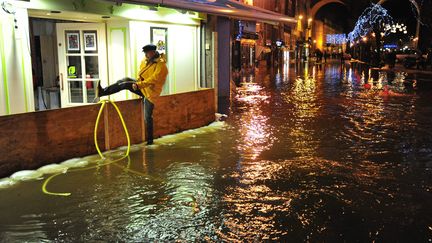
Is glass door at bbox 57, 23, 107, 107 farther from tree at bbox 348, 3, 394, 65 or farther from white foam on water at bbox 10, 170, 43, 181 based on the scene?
tree at bbox 348, 3, 394, 65

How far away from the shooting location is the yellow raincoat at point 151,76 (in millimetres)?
8438

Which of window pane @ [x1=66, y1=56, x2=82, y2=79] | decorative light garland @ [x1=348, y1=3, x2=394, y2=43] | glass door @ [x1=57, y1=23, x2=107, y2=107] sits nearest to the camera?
glass door @ [x1=57, y1=23, x2=107, y2=107]

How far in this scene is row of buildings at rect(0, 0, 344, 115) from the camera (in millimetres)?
8008

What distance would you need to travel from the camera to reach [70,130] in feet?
24.3

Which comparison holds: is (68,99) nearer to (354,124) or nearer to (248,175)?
(248,175)

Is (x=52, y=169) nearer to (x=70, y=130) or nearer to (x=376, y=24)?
(x=70, y=130)

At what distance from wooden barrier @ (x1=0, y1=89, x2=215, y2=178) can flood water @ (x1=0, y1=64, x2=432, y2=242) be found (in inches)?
13.7

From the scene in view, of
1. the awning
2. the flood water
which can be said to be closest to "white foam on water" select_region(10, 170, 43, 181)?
the flood water

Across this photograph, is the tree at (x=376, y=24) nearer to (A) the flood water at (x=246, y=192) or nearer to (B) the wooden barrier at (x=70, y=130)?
(A) the flood water at (x=246, y=192)

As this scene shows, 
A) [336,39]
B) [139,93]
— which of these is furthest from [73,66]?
[336,39]

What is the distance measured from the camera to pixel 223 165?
24.0 ft

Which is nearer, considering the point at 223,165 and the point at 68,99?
the point at 223,165

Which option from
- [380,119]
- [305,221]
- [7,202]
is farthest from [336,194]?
[380,119]

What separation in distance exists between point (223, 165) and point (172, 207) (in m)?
2.07
